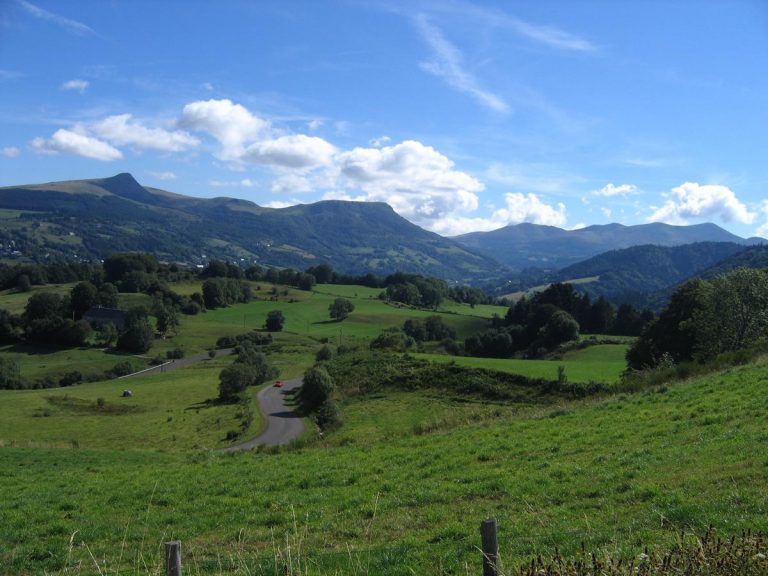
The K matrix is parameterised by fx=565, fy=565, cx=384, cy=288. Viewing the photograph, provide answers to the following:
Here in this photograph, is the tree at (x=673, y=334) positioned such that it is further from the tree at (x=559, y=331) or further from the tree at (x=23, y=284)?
the tree at (x=23, y=284)

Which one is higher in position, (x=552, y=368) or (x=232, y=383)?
(x=552, y=368)

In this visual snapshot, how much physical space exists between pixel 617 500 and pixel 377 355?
169 feet

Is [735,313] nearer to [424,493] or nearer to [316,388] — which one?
[316,388]

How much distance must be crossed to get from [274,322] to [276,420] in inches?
3101

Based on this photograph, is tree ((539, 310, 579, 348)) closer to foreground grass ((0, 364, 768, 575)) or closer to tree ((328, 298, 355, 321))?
tree ((328, 298, 355, 321))

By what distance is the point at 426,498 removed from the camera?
12.0m

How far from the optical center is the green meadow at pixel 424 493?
330 inches

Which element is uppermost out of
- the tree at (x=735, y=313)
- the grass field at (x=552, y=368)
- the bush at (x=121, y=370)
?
the tree at (x=735, y=313)

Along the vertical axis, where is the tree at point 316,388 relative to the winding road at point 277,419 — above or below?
above

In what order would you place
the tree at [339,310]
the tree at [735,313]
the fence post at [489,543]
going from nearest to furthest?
the fence post at [489,543] < the tree at [735,313] < the tree at [339,310]

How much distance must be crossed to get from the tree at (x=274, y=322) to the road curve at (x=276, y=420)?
58.1 metres

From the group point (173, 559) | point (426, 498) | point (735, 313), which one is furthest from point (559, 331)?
point (173, 559)

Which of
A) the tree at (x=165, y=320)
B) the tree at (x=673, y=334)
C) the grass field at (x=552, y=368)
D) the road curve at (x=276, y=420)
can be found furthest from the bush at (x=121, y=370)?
the tree at (x=673, y=334)

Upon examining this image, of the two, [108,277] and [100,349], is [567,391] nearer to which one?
[100,349]
